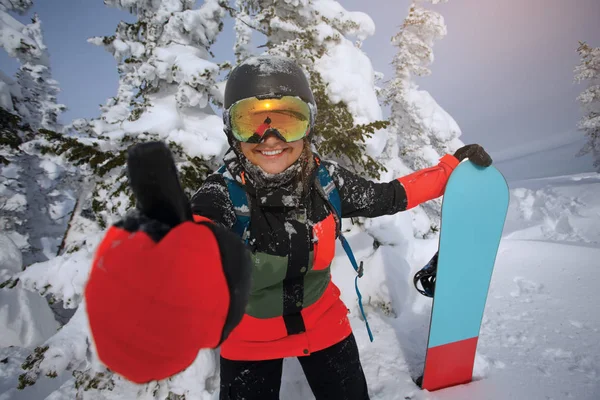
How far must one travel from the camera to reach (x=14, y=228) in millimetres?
13109

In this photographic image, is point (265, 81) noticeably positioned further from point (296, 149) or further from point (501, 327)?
point (501, 327)

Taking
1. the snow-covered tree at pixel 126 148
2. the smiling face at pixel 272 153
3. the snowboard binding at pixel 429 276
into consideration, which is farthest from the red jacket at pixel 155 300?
the snow-covered tree at pixel 126 148

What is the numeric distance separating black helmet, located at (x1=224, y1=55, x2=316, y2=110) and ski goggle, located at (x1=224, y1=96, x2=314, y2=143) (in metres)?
0.05

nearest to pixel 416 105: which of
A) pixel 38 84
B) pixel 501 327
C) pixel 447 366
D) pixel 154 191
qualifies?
pixel 501 327

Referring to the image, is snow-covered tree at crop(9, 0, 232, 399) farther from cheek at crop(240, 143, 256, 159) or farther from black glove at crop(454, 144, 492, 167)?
black glove at crop(454, 144, 492, 167)

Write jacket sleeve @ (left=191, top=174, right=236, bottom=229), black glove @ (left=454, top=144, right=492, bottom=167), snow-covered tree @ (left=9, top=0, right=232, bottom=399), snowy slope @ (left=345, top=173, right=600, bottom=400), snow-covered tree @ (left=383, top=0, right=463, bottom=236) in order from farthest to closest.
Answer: snow-covered tree @ (left=383, top=0, right=463, bottom=236), snow-covered tree @ (left=9, top=0, right=232, bottom=399), snowy slope @ (left=345, top=173, right=600, bottom=400), black glove @ (left=454, top=144, right=492, bottom=167), jacket sleeve @ (left=191, top=174, right=236, bottom=229)

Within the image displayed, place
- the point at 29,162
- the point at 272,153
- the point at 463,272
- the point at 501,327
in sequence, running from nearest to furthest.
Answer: the point at 272,153 < the point at 463,272 < the point at 501,327 < the point at 29,162

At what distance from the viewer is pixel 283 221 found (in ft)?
6.08

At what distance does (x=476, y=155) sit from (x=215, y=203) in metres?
2.42

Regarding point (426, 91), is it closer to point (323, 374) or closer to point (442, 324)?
point (442, 324)

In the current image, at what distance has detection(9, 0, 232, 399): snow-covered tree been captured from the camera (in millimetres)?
3500

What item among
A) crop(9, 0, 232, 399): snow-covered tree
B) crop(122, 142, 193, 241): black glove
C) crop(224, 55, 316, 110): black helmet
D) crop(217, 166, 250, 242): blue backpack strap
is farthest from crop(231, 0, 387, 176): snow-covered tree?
crop(122, 142, 193, 241): black glove

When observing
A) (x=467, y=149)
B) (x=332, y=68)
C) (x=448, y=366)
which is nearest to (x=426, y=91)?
(x=332, y=68)

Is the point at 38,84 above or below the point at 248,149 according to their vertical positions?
above
